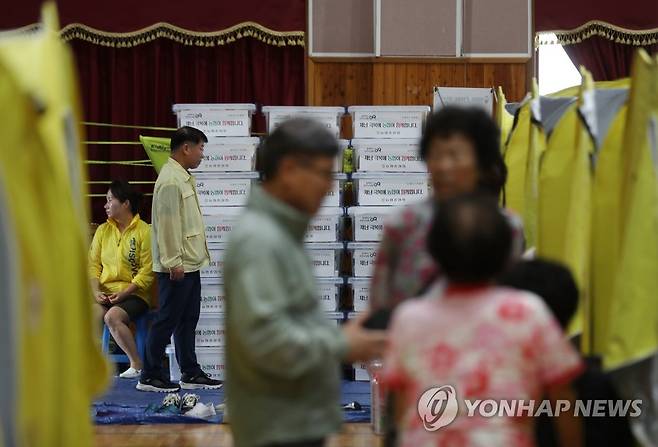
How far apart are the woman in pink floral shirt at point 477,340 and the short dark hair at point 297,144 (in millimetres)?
315

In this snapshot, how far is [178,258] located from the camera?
6.14m

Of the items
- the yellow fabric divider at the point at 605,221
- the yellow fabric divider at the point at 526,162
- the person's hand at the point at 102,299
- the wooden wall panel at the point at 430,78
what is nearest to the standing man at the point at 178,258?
the person's hand at the point at 102,299

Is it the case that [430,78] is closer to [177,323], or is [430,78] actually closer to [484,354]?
[177,323]

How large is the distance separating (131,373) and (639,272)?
16.7 feet

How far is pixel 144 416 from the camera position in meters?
5.45

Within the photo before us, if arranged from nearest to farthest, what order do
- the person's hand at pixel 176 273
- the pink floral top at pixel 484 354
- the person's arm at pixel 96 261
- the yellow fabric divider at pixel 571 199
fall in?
the pink floral top at pixel 484 354
the yellow fabric divider at pixel 571 199
the person's hand at pixel 176 273
the person's arm at pixel 96 261

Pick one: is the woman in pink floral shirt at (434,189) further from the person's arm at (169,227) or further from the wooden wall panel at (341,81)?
the wooden wall panel at (341,81)

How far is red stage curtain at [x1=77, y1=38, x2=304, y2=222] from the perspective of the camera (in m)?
9.70

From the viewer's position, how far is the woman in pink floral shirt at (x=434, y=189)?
223 centimetres

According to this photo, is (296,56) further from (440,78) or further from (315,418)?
(315,418)

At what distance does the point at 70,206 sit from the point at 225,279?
335 mm

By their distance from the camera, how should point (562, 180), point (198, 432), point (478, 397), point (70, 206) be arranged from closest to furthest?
point (478, 397) < point (70, 206) < point (562, 180) < point (198, 432)

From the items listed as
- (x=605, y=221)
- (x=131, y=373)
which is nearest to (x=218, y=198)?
(x=131, y=373)

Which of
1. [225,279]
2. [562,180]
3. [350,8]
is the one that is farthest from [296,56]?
[225,279]
